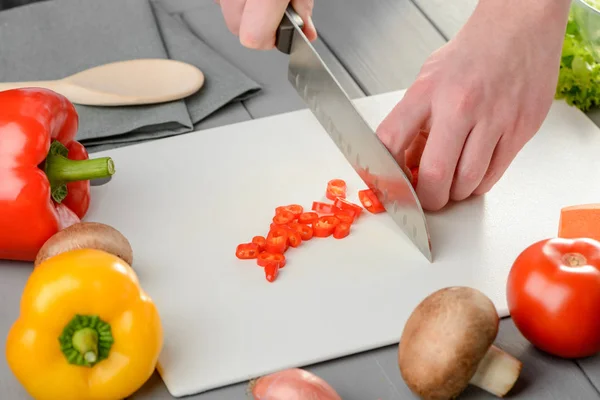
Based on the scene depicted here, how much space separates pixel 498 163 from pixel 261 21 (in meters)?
0.49

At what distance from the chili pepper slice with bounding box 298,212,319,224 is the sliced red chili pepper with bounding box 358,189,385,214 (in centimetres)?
10

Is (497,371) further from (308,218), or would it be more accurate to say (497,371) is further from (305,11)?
(305,11)

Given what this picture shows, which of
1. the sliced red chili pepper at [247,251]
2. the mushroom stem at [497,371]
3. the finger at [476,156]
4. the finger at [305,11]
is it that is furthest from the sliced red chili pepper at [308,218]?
the mushroom stem at [497,371]

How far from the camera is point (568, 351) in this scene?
142 centimetres

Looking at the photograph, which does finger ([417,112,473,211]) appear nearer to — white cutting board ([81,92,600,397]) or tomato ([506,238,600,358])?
white cutting board ([81,92,600,397])

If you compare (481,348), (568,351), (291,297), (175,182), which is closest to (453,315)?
(481,348)

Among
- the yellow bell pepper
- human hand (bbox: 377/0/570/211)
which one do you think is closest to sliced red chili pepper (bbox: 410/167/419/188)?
human hand (bbox: 377/0/570/211)

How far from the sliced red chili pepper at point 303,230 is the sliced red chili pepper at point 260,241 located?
0.06 m

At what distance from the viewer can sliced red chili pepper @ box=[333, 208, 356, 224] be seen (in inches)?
67.6

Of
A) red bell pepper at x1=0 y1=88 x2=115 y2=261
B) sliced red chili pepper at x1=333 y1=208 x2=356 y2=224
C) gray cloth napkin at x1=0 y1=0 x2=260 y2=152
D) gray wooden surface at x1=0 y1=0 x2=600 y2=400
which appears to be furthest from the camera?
gray cloth napkin at x1=0 y1=0 x2=260 y2=152

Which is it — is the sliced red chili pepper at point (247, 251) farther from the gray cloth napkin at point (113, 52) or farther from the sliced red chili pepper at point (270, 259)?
the gray cloth napkin at point (113, 52)

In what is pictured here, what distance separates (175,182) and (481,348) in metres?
0.76

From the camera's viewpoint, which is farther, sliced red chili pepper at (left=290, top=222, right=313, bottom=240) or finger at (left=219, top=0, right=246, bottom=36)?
finger at (left=219, top=0, right=246, bottom=36)

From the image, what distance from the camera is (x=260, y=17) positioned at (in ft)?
5.78
